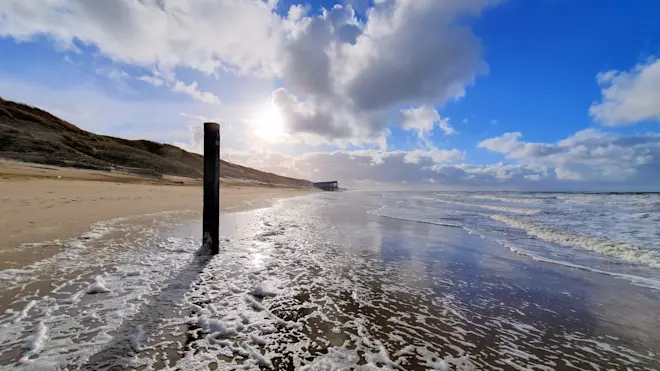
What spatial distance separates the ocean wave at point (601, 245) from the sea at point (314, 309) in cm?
36

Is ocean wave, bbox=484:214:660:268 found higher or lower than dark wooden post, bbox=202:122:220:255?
lower

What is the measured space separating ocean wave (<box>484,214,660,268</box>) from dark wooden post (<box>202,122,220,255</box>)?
12.0 m

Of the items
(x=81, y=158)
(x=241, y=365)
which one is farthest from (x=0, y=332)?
(x=81, y=158)

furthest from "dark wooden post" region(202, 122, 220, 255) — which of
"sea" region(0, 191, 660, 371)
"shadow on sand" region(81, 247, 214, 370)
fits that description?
"shadow on sand" region(81, 247, 214, 370)

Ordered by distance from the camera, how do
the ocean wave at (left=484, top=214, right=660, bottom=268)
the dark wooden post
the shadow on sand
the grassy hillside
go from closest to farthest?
the shadow on sand, the dark wooden post, the ocean wave at (left=484, top=214, right=660, bottom=268), the grassy hillside

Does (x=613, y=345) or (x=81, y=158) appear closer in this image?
(x=613, y=345)

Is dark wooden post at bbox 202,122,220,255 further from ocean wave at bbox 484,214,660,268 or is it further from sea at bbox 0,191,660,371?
ocean wave at bbox 484,214,660,268

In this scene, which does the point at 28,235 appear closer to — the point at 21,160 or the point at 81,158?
the point at 21,160

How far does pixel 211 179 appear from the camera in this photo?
7.26 meters

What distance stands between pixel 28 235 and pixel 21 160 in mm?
36198

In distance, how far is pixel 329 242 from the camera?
A: 9062mm

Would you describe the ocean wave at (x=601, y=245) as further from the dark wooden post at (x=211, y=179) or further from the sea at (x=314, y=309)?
the dark wooden post at (x=211, y=179)

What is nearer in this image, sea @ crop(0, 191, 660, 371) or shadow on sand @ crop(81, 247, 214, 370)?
shadow on sand @ crop(81, 247, 214, 370)

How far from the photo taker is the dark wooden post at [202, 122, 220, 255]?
7121mm
